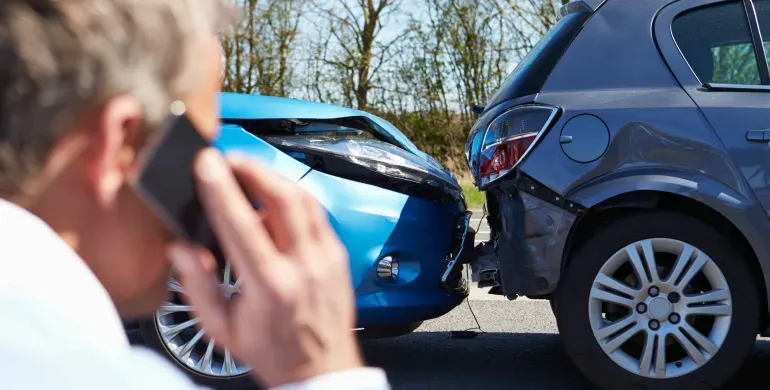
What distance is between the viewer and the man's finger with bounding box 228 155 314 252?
547mm

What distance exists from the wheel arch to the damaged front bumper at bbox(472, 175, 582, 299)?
0.05 meters

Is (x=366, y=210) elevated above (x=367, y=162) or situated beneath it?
situated beneath

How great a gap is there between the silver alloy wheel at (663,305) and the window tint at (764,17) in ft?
2.90

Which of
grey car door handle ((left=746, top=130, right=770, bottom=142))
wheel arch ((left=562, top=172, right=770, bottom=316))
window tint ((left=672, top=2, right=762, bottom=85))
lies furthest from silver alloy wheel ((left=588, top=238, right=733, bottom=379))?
window tint ((left=672, top=2, right=762, bottom=85))

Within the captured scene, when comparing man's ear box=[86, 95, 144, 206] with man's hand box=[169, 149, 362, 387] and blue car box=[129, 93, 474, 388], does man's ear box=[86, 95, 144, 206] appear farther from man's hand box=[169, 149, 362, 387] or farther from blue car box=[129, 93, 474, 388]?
blue car box=[129, 93, 474, 388]

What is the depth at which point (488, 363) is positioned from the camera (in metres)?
4.11

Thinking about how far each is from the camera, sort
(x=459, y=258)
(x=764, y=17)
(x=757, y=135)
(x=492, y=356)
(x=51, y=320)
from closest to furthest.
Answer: (x=51, y=320)
(x=757, y=135)
(x=764, y=17)
(x=459, y=258)
(x=492, y=356)

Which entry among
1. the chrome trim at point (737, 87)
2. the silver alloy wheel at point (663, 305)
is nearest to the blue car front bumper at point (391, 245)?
the silver alloy wheel at point (663, 305)

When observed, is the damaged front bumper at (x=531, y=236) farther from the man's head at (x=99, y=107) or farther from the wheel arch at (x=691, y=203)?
the man's head at (x=99, y=107)

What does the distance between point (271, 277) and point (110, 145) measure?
12cm

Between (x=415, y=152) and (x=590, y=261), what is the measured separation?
0.94m

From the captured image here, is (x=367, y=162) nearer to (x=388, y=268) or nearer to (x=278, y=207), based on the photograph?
(x=388, y=268)

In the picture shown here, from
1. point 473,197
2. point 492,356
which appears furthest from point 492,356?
point 473,197

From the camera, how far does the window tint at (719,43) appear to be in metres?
3.33
